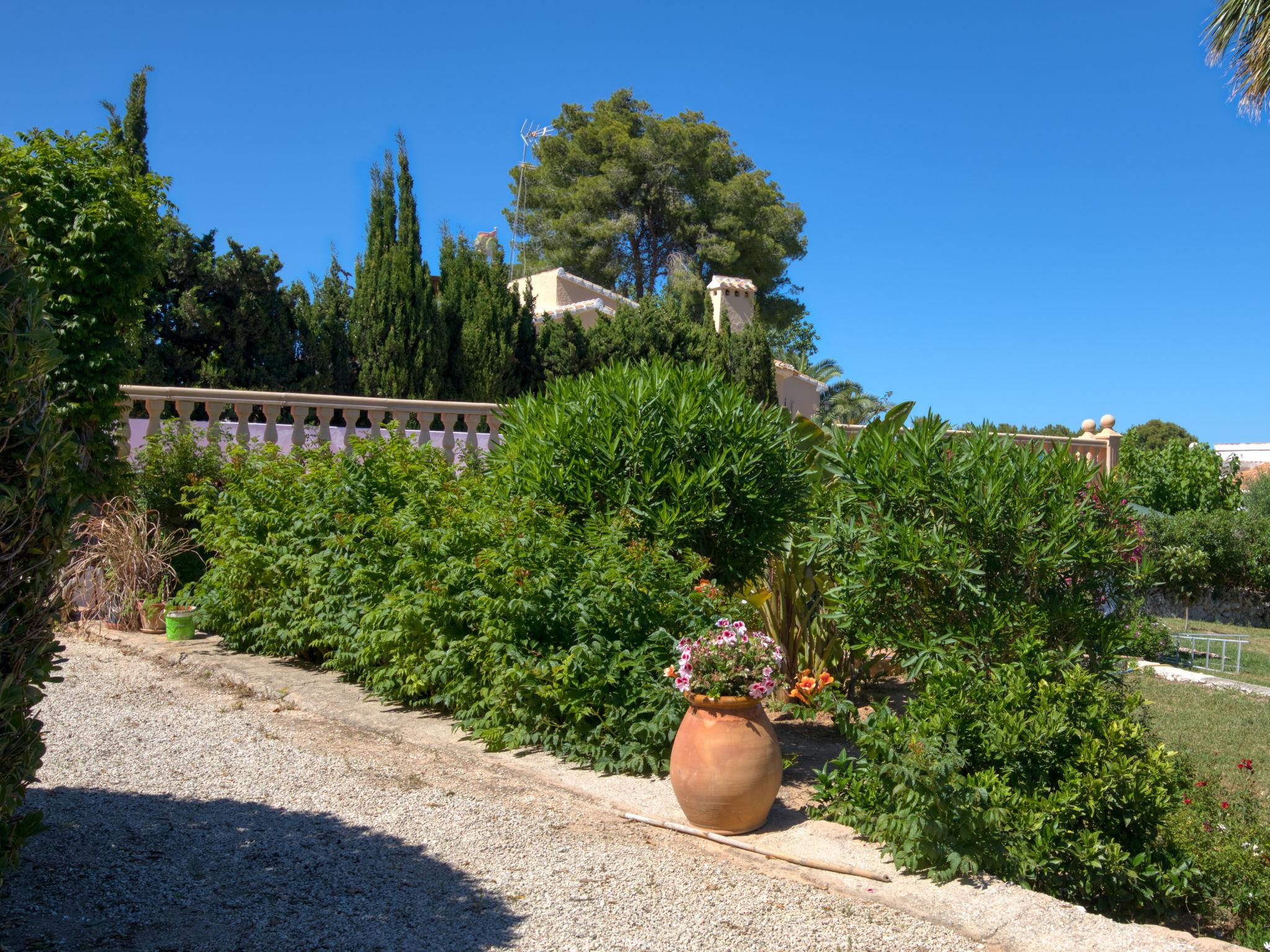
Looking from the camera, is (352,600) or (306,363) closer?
(352,600)

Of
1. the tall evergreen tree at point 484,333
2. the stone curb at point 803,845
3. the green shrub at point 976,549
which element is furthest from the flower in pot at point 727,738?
the tall evergreen tree at point 484,333

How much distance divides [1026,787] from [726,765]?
54.8 inches

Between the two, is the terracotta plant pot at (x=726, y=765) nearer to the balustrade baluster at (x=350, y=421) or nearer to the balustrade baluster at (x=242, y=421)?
the balustrade baluster at (x=350, y=421)

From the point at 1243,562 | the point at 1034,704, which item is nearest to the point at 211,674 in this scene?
the point at 1034,704

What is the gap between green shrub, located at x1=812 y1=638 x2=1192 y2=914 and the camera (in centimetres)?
423

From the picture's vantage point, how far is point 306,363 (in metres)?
15.3

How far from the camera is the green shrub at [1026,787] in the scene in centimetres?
423

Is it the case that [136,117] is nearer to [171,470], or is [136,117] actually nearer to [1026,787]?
[171,470]

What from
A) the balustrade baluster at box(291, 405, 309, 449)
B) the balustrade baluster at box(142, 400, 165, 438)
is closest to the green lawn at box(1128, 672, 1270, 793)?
the balustrade baluster at box(291, 405, 309, 449)

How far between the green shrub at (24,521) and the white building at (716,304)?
17868mm

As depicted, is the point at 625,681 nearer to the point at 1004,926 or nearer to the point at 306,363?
the point at 1004,926

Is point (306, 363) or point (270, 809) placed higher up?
point (306, 363)

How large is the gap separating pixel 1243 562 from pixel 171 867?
792 inches

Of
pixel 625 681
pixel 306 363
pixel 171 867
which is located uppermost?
pixel 306 363
